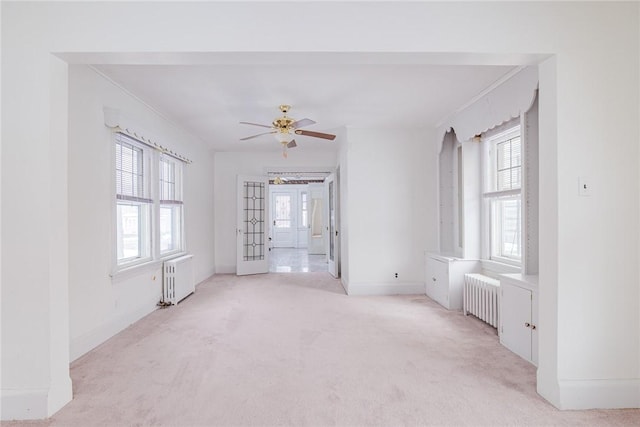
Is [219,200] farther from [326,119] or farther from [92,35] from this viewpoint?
[92,35]

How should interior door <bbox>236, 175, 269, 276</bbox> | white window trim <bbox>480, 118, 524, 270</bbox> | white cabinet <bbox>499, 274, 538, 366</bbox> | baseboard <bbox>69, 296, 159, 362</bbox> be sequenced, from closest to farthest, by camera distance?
white cabinet <bbox>499, 274, 538, 366</bbox>
baseboard <bbox>69, 296, 159, 362</bbox>
white window trim <bbox>480, 118, 524, 270</bbox>
interior door <bbox>236, 175, 269, 276</bbox>

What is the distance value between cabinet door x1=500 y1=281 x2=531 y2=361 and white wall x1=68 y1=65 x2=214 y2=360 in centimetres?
383

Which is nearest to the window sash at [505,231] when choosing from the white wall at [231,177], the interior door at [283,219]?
the white wall at [231,177]

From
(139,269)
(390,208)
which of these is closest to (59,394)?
(139,269)

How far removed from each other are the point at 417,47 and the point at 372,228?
3608mm

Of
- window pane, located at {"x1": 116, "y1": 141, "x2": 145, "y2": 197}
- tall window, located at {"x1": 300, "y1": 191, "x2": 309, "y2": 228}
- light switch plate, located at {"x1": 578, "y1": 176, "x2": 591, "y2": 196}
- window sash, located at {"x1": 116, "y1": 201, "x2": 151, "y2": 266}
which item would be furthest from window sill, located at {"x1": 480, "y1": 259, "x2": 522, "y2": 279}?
tall window, located at {"x1": 300, "y1": 191, "x2": 309, "y2": 228}

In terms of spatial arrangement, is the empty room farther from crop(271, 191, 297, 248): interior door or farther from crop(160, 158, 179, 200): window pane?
crop(271, 191, 297, 248): interior door

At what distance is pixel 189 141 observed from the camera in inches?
234

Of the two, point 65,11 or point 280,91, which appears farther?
point 280,91

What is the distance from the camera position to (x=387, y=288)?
5.54m

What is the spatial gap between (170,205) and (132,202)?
45.9 inches

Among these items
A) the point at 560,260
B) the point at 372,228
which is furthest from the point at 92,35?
the point at 372,228

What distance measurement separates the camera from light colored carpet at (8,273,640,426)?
86.1 inches

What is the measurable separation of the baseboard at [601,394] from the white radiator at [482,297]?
55.2 inches
